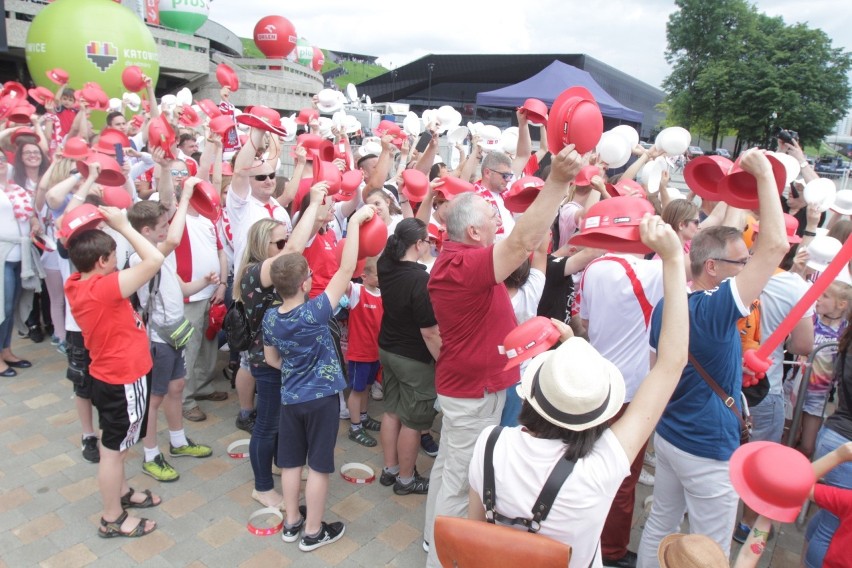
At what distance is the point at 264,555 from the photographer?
9.78ft

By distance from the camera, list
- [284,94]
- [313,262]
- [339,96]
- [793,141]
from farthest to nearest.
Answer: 1. [284,94]
2. [339,96]
3. [793,141]
4. [313,262]

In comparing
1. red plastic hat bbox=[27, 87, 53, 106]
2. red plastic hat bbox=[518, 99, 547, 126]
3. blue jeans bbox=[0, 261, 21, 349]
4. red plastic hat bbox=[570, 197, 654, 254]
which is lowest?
blue jeans bbox=[0, 261, 21, 349]

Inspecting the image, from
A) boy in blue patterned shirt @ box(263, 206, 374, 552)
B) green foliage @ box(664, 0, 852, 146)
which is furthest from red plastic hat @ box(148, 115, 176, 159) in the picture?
green foliage @ box(664, 0, 852, 146)

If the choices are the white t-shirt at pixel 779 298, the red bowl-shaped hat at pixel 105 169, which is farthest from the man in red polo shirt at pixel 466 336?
the red bowl-shaped hat at pixel 105 169

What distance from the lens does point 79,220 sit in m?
2.83

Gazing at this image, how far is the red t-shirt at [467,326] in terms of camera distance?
2.52m

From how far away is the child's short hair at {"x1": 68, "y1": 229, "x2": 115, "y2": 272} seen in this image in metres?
2.83

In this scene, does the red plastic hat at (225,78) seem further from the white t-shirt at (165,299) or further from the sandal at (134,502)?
the sandal at (134,502)

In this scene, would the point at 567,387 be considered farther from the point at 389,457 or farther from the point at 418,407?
the point at 389,457

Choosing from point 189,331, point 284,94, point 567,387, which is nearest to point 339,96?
point 189,331

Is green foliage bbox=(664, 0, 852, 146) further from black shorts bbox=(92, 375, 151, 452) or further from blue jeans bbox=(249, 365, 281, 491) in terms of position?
black shorts bbox=(92, 375, 151, 452)

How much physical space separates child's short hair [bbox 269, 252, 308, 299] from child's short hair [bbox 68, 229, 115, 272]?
2.87 ft

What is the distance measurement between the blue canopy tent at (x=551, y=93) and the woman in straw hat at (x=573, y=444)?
12.8 metres

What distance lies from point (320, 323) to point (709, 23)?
1552 inches
